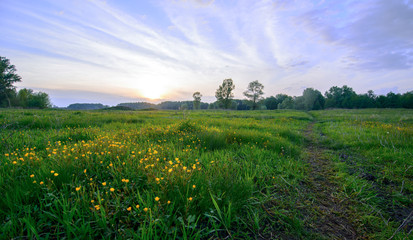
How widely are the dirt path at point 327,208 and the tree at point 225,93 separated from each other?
2427 inches

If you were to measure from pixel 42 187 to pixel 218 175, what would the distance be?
231 centimetres

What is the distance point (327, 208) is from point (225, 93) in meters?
63.5

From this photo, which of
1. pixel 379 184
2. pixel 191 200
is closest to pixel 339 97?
pixel 379 184

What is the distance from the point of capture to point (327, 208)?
257 centimetres

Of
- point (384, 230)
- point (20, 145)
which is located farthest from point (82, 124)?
point (384, 230)

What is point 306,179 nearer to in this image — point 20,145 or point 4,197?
point 4,197

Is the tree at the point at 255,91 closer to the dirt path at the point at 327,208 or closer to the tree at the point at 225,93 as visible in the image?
the tree at the point at 225,93

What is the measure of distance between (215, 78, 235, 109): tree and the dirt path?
6164cm

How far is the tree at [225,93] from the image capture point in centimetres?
6449

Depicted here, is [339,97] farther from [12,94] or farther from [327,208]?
[12,94]

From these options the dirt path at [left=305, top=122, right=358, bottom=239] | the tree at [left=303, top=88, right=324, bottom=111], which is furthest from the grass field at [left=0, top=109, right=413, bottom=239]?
the tree at [left=303, top=88, right=324, bottom=111]

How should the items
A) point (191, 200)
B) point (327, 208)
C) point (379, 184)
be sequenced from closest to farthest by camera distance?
point (191, 200) → point (327, 208) → point (379, 184)

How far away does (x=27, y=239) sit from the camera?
158cm

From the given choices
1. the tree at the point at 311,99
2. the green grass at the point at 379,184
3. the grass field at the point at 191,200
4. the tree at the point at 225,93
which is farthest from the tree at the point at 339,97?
the grass field at the point at 191,200
